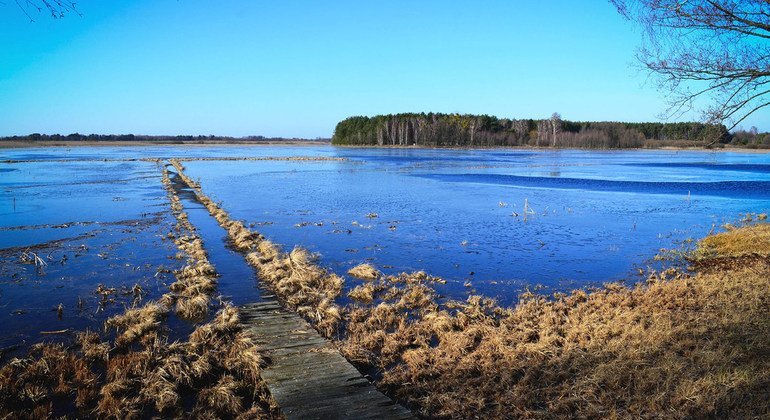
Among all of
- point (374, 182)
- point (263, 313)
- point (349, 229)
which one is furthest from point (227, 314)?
point (374, 182)

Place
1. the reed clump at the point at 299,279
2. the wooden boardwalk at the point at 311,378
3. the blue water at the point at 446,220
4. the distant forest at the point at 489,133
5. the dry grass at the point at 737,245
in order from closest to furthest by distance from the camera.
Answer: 1. the wooden boardwalk at the point at 311,378
2. the reed clump at the point at 299,279
3. the blue water at the point at 446,220
4. the dry grass at the point at 737,245
5. the distant forest at the point at 489,133

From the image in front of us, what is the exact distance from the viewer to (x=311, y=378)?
7.01m

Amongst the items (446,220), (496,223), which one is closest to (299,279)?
(446,220)

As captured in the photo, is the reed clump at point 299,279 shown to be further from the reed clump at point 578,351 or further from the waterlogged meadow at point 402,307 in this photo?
the reed clump at point 578,351

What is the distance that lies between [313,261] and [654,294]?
904cm

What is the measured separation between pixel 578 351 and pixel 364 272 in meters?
6.47

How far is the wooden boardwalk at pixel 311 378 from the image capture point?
6173 mm

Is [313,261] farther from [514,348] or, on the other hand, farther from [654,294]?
[654,294]

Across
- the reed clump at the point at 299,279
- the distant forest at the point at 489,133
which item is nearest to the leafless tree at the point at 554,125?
the distant forest at the point at 489,133

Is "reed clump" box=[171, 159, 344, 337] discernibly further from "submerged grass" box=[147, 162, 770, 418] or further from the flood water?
the flood water

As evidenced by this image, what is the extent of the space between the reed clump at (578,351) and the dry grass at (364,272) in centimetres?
134

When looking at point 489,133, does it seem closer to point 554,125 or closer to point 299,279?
point 554,125

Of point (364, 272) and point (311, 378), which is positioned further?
point (364, 272)

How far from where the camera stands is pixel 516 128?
559 feet
